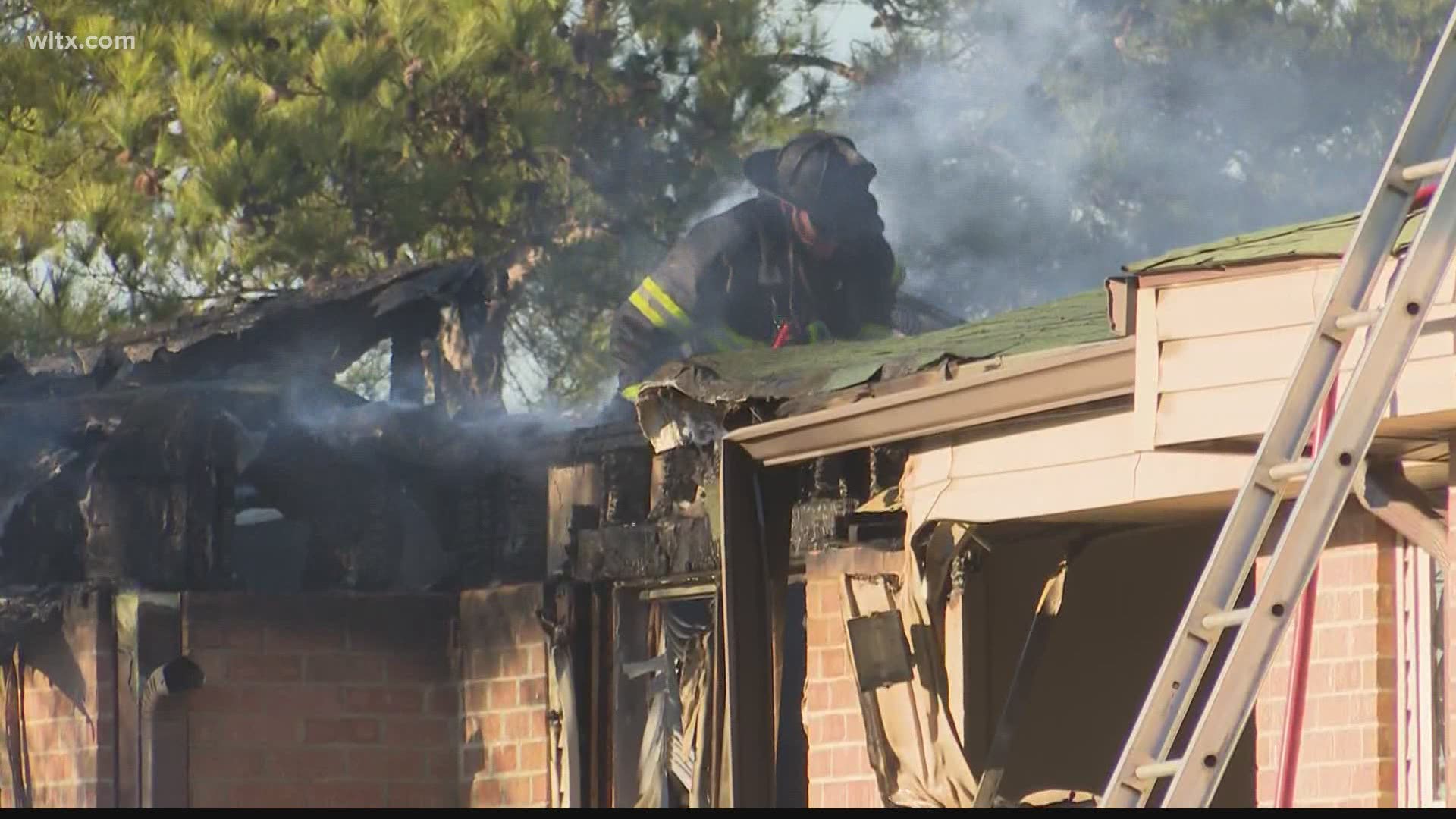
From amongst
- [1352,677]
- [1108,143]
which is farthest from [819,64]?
[1352,677]

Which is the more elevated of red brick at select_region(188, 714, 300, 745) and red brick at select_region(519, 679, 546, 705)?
red brick at select_region(519, 679, 546, 705)

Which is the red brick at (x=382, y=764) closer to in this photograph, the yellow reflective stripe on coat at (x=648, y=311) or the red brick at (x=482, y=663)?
the red brick at (x=482, y=663)

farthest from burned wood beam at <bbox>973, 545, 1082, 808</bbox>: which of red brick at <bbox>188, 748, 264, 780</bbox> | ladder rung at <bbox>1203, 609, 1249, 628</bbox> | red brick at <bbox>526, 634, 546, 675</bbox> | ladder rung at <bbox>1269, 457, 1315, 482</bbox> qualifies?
red brick at <bbox>188, 748, 264, 780</bbox>

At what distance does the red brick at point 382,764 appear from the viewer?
35.5 ft

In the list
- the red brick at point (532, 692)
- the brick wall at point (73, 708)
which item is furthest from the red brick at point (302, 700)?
the red brick at point (532, 692)

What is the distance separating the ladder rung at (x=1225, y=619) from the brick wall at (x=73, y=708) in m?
6.06

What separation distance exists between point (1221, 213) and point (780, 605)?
10970 mm

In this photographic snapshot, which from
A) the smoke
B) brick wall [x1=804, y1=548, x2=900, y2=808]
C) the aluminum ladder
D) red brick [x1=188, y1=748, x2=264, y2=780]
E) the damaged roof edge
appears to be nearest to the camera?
the aluminum ladder

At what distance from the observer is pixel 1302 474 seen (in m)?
5.57

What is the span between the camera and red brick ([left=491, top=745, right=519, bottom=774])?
10.6m

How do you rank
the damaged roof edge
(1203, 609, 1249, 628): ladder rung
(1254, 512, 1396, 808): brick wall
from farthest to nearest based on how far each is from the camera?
the damaged roof edge → (1254, 512, 1396, 808): brick wall → (1203, 609, 1249, 628): ladder rung

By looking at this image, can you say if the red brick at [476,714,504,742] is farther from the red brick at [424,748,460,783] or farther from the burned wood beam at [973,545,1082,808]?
the burned wood beam at [973,545,1082,808]

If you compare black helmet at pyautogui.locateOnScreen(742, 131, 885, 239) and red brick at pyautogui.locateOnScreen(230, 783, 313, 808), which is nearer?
red brick at pyautogui.locateOnScreen(230, 783, 313, 808)

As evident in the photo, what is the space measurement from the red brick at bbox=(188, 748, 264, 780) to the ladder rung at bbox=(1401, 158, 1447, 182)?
6.21 m
